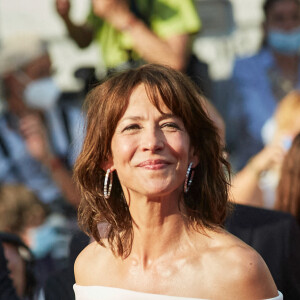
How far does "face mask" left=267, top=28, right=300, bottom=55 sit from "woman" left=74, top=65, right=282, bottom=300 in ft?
8.82

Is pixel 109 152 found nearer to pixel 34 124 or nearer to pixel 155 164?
pixel 155 164

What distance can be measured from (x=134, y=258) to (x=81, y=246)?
1.79 ft

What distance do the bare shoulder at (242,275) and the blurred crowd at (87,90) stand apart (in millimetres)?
2099

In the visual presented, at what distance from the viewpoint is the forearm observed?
16.3 feet

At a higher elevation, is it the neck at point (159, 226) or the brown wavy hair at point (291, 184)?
the neck at point (159, 226)

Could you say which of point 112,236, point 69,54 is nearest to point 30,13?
point 69,54

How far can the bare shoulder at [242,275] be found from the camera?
7.59 feet

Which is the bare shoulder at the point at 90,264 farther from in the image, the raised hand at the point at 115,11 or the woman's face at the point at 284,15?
the woman's face at the point at 284,15

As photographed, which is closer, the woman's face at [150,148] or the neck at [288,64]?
the woman's face at [150,148]

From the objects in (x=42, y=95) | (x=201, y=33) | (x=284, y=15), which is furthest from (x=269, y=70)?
(x=42, y=95)

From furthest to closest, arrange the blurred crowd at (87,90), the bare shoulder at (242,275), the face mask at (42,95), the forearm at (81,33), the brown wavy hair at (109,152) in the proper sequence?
the face mask at (42,95) → the forearm at (81,33) → the blurred crowd at (87,90) → the brown wavy hair at (109,152) → the bare shoulder at (242,275)

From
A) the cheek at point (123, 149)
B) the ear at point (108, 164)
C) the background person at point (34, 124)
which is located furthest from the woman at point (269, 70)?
the cheek at point (123, 149)

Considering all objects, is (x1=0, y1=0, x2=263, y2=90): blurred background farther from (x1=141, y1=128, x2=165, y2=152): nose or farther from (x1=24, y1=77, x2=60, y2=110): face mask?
(x1=141, y1=128, x2=165, y2=152): nose

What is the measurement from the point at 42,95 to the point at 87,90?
1.23 feet
